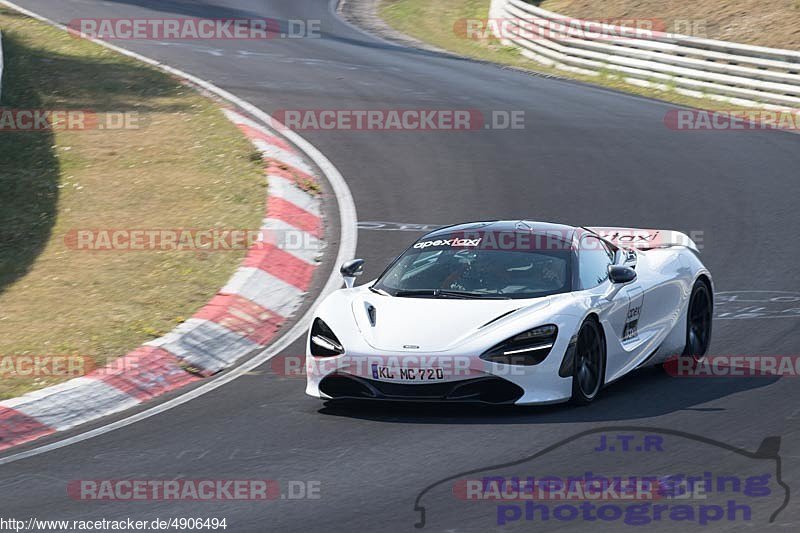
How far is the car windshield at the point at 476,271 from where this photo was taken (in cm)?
868

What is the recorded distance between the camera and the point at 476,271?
8875 mm

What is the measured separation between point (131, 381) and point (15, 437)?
1244 millimetres

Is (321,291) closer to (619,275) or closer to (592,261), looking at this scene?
(592,261)

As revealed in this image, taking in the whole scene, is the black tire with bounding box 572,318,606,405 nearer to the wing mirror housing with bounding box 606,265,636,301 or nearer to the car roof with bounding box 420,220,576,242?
the wing mirror housing with bounding box 606,265,636,301

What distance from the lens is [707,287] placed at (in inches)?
404

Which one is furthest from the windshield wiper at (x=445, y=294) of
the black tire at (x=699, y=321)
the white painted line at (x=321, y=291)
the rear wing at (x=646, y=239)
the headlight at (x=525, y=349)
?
the rear wing at (x=646, y=239)

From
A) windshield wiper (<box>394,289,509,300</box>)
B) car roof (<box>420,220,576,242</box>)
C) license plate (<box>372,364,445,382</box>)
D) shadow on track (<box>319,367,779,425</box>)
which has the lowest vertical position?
shadow on track (<box>319,367,779,425</box>)

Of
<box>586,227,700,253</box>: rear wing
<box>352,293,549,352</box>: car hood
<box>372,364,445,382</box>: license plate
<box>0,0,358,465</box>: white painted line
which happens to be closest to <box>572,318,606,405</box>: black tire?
<box>352,293,549,352</box>: car hood

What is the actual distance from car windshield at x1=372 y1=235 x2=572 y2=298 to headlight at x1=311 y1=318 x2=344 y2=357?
604mm

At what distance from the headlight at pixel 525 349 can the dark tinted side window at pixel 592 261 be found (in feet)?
2.97

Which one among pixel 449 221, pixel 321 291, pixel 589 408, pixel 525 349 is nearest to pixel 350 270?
pixel 525 349

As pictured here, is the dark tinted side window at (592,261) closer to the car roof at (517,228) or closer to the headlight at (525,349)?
the car roof at (517,228)

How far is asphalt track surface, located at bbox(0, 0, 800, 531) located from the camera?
267 inches

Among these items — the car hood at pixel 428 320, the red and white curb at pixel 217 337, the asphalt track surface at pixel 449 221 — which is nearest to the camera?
the asphalt track surface at pixel 449 221
